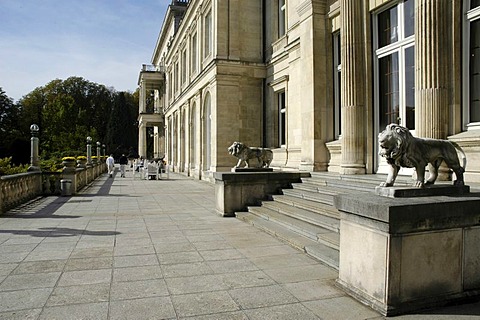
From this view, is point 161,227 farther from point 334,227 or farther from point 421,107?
point 421,107

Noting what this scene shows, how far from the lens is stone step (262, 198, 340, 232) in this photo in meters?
6.34

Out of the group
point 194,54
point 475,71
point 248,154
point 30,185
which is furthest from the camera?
point 194,54

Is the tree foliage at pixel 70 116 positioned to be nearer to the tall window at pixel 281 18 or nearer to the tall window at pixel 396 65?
the tall window at pixel 281 18

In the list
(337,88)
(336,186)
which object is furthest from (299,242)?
(337,88)

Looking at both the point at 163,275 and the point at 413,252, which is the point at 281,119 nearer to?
the point at 163,275

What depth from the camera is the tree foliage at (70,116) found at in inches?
2276

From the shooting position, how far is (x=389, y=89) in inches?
362

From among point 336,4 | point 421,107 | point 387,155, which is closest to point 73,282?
point 387,155

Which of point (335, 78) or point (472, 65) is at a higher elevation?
point (335, 78)

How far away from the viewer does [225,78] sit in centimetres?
1861

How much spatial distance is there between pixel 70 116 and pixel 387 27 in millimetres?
68201

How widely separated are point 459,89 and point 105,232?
763 cm

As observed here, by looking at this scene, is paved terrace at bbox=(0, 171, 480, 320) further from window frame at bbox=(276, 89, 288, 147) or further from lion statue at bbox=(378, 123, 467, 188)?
window frame at bbox=(276, 89, 288, 147)

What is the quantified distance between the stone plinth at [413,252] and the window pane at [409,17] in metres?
5.76
